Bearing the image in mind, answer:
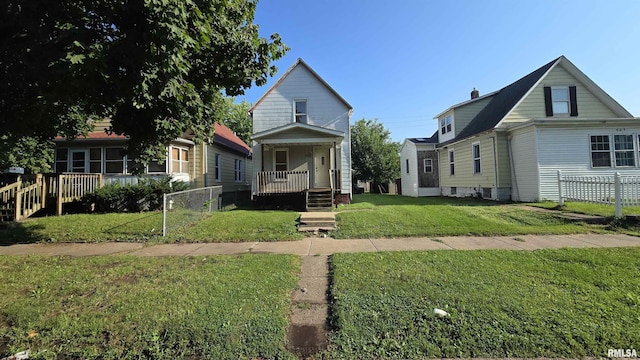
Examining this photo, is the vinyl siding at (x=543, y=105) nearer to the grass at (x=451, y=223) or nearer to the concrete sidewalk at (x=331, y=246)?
the grass at (x=451, y=223)

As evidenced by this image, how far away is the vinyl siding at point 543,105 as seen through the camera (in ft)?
46.3

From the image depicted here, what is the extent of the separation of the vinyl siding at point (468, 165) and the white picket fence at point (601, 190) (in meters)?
3.08

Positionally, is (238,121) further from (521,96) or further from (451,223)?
(451,223)

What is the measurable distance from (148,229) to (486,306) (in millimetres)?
8887

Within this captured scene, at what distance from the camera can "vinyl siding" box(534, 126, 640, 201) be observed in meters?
12.3

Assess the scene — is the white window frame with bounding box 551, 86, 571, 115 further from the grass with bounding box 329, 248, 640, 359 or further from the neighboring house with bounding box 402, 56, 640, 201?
the grass with bounding box 329, 248, 640, 359

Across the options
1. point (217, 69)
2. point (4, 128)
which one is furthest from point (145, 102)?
point (4, 128)

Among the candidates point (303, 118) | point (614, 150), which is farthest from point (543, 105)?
point (303, 118)

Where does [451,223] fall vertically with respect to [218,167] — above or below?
below

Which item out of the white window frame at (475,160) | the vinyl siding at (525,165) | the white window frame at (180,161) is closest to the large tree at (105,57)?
the white window frame at (180,161)

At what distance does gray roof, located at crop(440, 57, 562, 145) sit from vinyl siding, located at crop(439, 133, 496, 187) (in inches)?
20.8

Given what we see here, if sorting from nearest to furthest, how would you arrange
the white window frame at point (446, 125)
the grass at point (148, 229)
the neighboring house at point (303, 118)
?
the grass at point (148, 229)
the neighboring house at point (303, 118)
the white window frame at point (446, 125)

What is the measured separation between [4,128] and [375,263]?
6459mm

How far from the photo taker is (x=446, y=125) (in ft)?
67.0
